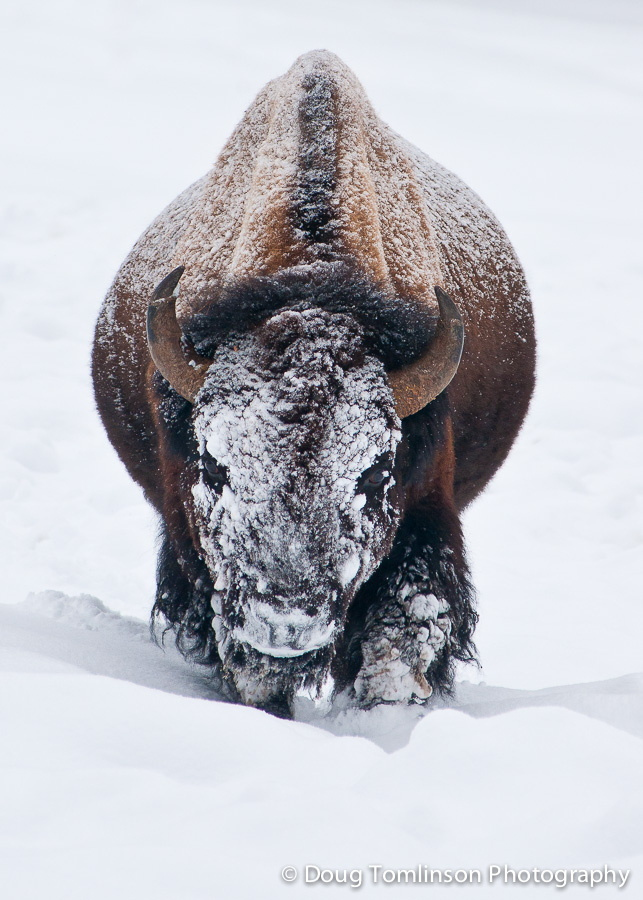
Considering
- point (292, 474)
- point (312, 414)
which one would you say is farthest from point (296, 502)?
point (312, 414)

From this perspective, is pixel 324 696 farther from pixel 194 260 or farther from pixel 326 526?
pixel 194 260

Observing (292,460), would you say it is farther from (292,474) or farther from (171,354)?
(171,354)

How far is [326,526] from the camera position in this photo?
98.7 inches

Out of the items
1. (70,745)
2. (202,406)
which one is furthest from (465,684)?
(70,745)

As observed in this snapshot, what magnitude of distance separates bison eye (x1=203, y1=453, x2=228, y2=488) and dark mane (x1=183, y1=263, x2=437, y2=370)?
38 centimetres

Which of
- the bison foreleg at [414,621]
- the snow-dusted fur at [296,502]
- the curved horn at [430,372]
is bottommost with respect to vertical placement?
the bison foreleg at [414,621]

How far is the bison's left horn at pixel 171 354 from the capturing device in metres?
2.77

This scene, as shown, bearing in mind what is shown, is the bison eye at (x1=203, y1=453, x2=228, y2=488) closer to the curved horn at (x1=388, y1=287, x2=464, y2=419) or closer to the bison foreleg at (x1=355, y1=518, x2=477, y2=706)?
the curved horn at (x1=388, y1=287, x2=464, y2=419)

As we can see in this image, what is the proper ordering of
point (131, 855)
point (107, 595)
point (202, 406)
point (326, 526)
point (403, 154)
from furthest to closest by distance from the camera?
point (107, 595) < point (403, 154) < point (202, 406) < point (326, 526) < point (131, 855)

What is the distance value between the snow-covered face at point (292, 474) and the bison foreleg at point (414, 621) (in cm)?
31

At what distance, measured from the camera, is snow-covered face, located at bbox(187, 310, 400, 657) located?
8.01 feet

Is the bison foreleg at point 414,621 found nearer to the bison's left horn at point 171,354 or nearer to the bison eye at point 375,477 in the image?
the bison eye at point 375,477

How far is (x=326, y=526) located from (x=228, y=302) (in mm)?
821

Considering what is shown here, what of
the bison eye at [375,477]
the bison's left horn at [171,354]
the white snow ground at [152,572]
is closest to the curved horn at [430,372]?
the bison eye at [375,477]
